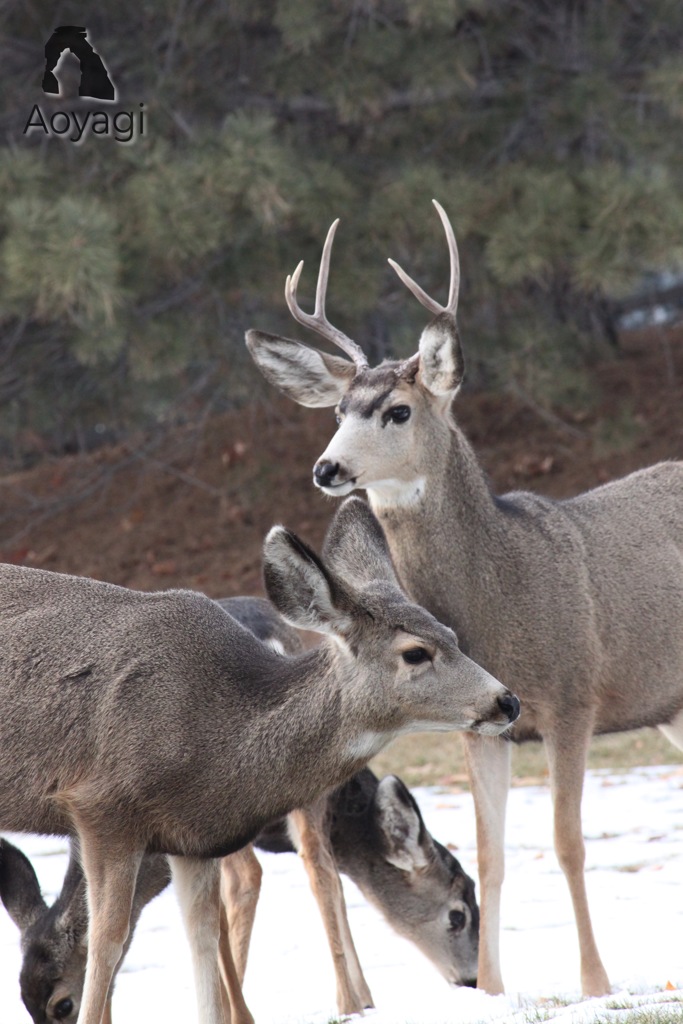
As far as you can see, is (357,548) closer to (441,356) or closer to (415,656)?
(415,656)

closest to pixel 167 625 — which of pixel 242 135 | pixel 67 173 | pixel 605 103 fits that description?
pixel 242 135

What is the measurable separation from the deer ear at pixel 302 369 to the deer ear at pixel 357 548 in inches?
41.5

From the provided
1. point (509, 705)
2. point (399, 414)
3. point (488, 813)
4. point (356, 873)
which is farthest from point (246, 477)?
point (509, 705)

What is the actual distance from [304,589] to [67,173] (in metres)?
8.92

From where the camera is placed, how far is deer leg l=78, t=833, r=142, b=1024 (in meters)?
5.82

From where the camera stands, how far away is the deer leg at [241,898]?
7582 mm

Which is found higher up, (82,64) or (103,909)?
(82,64)

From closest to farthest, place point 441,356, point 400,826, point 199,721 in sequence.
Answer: point 199,721, point 441,356, point 400,826

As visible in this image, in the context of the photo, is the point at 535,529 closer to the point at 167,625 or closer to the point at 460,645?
the point at 460,645

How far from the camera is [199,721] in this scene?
600 cm

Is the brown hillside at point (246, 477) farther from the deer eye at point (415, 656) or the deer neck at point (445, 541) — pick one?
the deer eye at point (415, 656)

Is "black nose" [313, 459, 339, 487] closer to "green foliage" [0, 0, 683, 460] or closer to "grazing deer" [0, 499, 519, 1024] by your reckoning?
"grazing deer" [0, 499, 519, 1024]

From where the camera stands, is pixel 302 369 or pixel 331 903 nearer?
pixel 331 903

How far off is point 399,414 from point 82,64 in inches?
345
